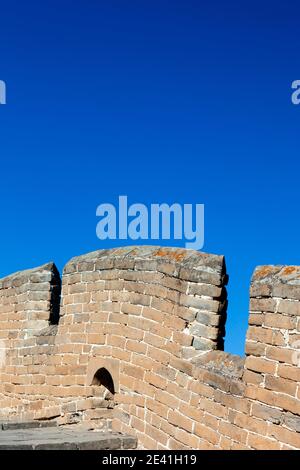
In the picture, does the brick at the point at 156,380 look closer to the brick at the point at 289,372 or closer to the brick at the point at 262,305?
the brick at the point at 262,305

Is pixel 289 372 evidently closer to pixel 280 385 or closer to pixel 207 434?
pixel 280 385

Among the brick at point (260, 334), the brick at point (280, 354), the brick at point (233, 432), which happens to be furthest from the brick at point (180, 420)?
the brick at point (280, 354)

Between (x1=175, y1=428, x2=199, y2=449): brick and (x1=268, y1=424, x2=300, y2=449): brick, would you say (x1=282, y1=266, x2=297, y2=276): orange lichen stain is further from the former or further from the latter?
(x1=175, y1=428, x2=199, y2=449): brick

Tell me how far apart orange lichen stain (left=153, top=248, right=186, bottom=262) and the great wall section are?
2cm

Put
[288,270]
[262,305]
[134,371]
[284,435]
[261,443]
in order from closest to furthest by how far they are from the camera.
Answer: [284,435], [261,443], [288,270], [262,305], [134,371]

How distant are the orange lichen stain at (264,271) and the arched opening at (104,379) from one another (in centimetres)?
291

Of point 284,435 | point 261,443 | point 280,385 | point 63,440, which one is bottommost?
point 63,440

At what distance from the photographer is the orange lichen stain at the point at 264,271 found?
6.68 m

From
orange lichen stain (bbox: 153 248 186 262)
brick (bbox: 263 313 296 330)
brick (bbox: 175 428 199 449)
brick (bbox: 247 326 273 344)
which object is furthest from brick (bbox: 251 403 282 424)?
orange lichen stain (bbox: 153 248 186 262)

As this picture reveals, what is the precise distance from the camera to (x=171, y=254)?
321 inches

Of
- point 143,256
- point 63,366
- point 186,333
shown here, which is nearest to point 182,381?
point 186,333

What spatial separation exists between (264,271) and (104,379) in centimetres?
315

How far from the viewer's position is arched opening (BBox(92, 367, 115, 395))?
895cm

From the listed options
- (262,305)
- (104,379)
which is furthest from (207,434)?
(104,379)
